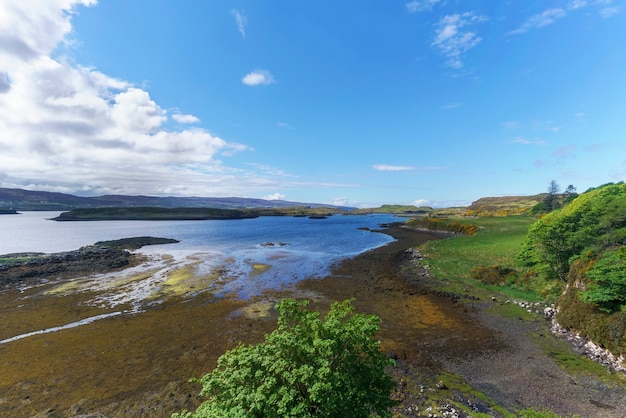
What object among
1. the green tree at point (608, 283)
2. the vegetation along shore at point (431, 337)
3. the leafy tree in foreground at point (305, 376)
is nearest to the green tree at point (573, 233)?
the vegetation along shore at point (431, 337)

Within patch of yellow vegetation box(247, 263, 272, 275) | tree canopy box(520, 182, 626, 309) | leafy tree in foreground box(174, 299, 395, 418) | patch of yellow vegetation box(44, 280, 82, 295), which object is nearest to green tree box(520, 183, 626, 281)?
tree canopy box(520, 182, 626, 309)

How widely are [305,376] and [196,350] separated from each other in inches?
713

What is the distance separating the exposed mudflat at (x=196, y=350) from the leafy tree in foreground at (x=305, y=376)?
708 centimetres

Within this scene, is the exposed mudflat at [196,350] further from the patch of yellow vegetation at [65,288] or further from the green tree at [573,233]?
the green tree at [573,233]

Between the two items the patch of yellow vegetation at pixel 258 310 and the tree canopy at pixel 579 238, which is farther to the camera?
the patch of yellow vegetation at pixel 258 310

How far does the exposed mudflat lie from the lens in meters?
16.7

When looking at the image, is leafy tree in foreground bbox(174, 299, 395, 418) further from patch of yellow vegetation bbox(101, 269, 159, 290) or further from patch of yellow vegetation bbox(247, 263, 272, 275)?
patch of yellow vegetation bbox(101, 269, 159, 290)

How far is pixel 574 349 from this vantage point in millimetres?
21266

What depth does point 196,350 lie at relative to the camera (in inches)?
926

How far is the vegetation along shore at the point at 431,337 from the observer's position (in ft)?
55.0

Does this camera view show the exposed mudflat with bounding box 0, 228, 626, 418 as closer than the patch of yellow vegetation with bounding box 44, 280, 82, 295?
Yes

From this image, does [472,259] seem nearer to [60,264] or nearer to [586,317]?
[586,317]

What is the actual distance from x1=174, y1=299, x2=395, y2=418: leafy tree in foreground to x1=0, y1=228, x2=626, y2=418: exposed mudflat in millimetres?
7078

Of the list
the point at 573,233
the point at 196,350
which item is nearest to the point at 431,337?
the point at 196,350
